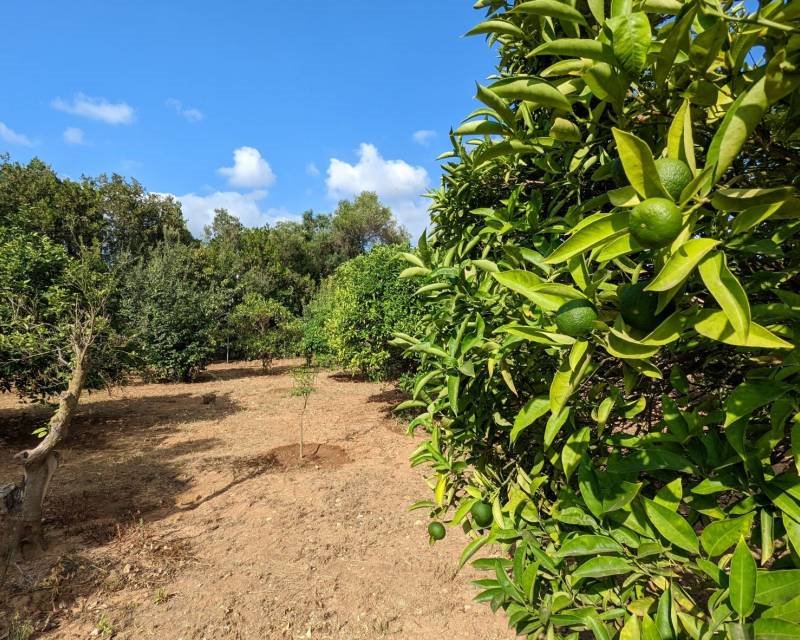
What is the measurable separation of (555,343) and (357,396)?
1074 centimetres

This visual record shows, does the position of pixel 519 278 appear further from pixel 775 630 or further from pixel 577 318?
pixel 775 630

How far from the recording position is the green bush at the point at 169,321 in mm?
12789

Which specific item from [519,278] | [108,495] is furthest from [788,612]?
[108,495]

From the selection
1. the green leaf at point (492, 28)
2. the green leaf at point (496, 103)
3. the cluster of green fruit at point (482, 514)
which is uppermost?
the green leaf at point (492, 28)

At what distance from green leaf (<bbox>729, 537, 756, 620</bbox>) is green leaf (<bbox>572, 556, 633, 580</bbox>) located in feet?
0.66

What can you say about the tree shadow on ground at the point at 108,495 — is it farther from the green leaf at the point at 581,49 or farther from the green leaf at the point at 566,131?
the green leaf at the point at 581,49

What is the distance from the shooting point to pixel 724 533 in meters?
0.83

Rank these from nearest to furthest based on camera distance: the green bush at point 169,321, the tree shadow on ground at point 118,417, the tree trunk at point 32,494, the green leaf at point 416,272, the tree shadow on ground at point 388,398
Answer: the green leaf at point 416,272
the tree trunk at point 32,494
the tree shadow on ground at point 118,417
the tree shadow on ground at point 388,398
the green bush at point 169,321

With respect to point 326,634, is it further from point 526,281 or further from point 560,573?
point 526,281

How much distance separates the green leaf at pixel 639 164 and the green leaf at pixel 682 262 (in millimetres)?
87

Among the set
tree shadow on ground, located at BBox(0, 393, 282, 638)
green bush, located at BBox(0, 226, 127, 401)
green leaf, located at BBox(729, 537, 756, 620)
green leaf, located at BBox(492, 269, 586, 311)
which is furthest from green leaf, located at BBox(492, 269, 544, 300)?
green bush, located at BBox(0, 226, 127, 401)

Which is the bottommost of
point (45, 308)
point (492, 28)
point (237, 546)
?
point (237, 546)

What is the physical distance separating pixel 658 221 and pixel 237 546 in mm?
4467

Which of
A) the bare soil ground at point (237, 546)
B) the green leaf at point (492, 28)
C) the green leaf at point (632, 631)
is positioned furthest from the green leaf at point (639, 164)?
the bare soil ground at point (237, 546)
